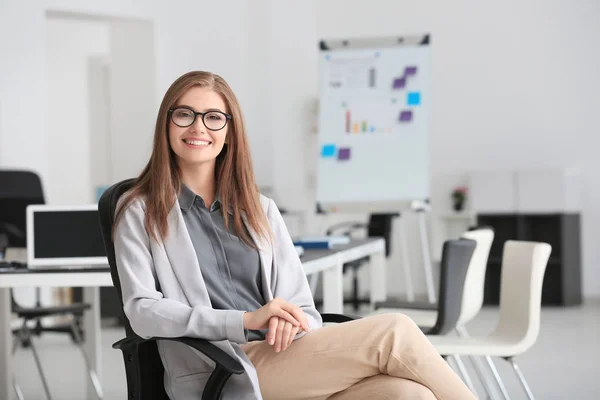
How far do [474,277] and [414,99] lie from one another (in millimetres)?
3077

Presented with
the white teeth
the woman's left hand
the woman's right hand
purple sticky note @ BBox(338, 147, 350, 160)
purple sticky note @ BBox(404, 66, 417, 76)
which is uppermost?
purple sticky note @ BBox(404, 66, 417, 76)

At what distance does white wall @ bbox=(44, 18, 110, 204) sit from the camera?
1045 centimetres

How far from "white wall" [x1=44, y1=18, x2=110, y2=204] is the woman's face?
8.51m

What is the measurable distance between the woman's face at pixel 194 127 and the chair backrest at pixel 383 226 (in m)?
5.47

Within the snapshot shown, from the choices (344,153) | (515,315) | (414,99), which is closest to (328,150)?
(344,153)

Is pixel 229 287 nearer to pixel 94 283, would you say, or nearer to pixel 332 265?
pixel 94 283

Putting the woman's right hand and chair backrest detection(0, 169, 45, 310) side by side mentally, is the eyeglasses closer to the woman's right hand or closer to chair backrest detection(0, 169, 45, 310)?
the woman's right hand

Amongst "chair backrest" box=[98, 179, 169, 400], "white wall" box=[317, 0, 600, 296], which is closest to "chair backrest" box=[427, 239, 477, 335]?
"chair backrest" box=[98, 179, 169, 400]

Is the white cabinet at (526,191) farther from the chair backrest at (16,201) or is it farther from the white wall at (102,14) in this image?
the chair backrest at (16,201)

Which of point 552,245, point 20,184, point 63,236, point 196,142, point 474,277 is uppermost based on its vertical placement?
point 196,142

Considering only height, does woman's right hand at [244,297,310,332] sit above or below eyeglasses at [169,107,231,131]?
below

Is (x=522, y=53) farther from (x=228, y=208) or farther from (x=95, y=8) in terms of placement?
(x=228, y=208)

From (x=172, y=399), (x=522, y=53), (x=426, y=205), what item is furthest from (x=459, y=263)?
(x=522, y=53)

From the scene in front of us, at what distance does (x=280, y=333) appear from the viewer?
75.8 inches
